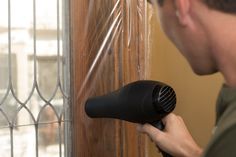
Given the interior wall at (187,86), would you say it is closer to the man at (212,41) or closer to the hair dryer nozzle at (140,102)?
the hair dryer nozzle at (140,102)

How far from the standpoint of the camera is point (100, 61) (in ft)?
3.58

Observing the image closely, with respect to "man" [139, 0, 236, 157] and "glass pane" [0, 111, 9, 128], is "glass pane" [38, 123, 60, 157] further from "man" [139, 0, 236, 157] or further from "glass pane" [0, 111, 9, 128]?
"man" [139, 0, 236, 157]

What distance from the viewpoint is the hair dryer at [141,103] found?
86 centimetres

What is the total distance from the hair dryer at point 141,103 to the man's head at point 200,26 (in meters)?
0.22

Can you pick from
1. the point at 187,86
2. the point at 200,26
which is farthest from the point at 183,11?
the point at 187,86

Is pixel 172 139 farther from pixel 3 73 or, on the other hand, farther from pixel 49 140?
pixel 3 73

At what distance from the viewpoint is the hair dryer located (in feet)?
2.81

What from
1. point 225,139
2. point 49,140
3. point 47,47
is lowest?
point 49,140

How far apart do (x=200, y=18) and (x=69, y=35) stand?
22.1 inches

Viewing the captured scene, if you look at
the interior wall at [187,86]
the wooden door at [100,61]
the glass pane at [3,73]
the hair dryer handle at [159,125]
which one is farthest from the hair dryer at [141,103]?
the interior wall at [187,86]

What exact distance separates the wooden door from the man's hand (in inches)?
6.9

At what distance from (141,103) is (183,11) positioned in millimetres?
316

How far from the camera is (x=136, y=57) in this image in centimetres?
112

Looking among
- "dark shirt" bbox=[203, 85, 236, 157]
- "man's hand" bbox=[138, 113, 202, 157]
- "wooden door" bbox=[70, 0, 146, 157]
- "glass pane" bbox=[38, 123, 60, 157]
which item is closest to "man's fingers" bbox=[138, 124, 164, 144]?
"man's hand" bbox=[138, 113, 202, 157]
